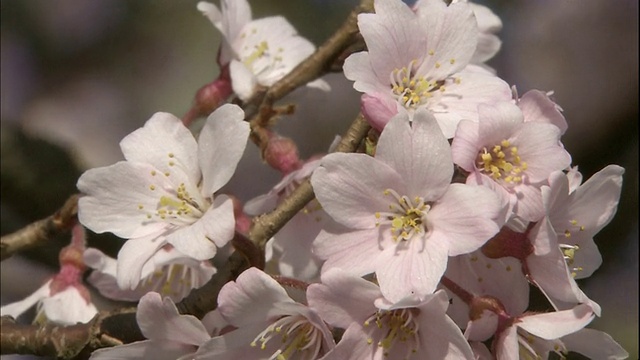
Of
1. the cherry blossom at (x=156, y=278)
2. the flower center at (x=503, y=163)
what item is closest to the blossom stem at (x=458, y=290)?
the flower center at (x=503, y=163)

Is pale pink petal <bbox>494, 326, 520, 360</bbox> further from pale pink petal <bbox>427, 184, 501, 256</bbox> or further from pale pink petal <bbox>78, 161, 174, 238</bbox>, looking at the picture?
pale pink petal <bbox>78, 161, 174, 238</bbox>

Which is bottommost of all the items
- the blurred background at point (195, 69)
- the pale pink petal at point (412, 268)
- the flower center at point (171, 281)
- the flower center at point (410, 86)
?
the blurred background at point (195, 69)

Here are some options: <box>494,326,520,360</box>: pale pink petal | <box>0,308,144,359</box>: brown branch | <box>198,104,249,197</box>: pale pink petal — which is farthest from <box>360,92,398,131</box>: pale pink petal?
<box>0,308,144,359</box>: brown branch

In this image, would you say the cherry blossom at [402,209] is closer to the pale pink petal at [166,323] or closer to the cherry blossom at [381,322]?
the cherry blossom at [381,322]

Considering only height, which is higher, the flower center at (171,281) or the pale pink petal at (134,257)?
the pale pink petal at (134,257)

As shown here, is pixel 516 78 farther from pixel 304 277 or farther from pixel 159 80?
pixel 304 277

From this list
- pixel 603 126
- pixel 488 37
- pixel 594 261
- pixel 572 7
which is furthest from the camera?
pixel 572 7

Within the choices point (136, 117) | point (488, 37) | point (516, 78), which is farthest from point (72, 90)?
point (488, 37)

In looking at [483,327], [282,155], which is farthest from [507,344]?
[282,155]
